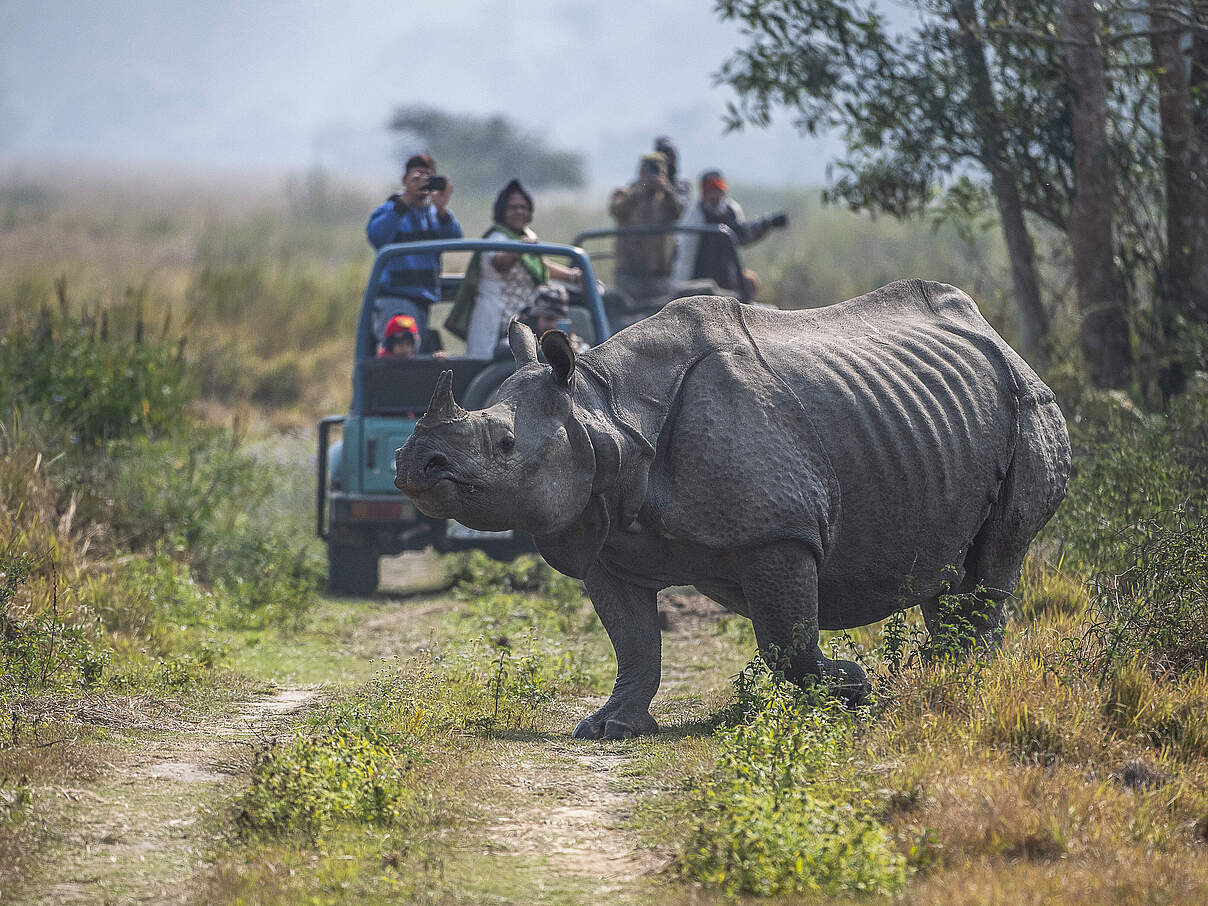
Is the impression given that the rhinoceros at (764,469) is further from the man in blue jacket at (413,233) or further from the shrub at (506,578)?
the man in blue jacket at (413,233)

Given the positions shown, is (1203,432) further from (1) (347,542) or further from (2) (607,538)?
(1) (347,542)

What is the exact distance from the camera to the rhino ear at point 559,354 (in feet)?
15.7

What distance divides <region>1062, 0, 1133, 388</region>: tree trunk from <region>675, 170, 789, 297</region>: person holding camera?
8.48 feet

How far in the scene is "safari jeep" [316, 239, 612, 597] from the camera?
8961 mm

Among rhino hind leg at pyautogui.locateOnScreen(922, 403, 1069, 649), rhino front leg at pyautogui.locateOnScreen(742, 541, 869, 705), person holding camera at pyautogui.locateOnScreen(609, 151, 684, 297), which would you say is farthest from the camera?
person holding camera at pyautogui.locateOnScreen(609, 151, 684, 297)

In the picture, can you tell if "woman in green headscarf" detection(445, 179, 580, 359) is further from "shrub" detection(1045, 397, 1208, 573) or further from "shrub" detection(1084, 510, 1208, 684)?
"shrub" detection(1084, 510, 1208, 684)

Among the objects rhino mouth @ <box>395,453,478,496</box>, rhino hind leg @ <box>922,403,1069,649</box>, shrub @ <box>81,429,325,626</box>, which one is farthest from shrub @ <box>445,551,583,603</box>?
rhino mouth @ <box>395,453,478,496</box>

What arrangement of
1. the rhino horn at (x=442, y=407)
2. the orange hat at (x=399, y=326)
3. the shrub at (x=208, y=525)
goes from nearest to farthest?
1. the rhino horn at (x=442, y=407)
2. the shrub at (x=208, y=525)
3. the orange hat at (x=399, y=326)

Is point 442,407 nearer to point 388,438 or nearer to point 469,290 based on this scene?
point 388,438

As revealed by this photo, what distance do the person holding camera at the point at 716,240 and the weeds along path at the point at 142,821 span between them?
25.2 ft

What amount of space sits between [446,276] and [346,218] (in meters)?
46.3

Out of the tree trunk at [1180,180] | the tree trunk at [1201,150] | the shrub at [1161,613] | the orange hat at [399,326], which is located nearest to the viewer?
the shrub at [1161,613]

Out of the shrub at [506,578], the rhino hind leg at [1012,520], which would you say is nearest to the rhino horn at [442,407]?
the rhino hind leg at [1012,520]

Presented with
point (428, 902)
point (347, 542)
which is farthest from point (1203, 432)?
point (428, 902)
